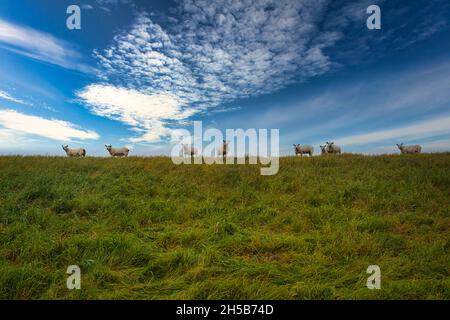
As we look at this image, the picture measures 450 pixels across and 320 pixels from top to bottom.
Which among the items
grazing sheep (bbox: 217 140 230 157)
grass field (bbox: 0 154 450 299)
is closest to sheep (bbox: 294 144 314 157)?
grazing sheep (bbox: 217 140 230 157)

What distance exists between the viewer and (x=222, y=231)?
7.32m

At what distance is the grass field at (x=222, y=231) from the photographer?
4.96 meters

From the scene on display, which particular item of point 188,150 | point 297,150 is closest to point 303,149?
point 297,150

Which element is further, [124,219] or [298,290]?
[124,219]

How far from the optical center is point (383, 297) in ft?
15.2

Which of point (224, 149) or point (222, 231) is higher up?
point (224, 149)

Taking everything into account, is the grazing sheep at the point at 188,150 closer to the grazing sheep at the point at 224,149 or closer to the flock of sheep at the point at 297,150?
the flock of sheep at the point at 297,150

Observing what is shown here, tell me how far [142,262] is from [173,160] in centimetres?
971

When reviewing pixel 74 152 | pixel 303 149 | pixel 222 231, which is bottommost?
pixel 222 231

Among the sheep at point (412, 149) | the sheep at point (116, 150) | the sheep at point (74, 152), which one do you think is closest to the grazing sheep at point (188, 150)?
the sheep at point (116, 150)

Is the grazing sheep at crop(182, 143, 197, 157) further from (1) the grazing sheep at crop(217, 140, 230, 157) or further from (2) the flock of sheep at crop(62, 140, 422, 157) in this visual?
(1) the grazing sheep at crop(217, 140, 230, 157)

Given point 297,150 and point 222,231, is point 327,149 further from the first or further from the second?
point 222,231

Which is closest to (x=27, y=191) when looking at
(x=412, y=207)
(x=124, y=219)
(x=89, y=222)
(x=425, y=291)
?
(x=89, y=222)
